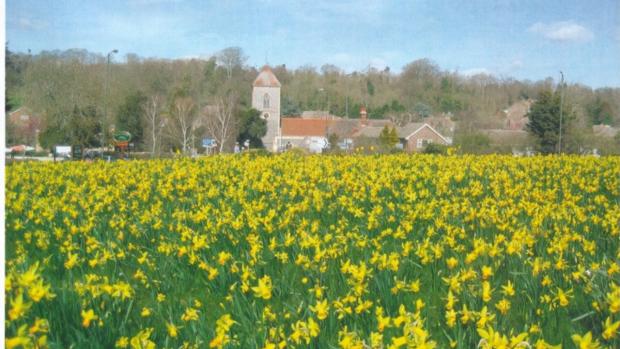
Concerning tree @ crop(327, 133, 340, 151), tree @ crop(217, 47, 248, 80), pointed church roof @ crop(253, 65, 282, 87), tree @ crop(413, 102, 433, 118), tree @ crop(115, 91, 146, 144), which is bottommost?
tree @ crop(327, 133, 340, 151)

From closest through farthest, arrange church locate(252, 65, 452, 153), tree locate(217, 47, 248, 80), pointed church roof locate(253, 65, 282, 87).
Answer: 1. tree locate(217, 47, 248, 80)
2. pointed church roof locate(253, 65, 282, 87)
3. church locate(252, 65, 452, 153)

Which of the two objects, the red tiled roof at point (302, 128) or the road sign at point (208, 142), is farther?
the red tiled roof at point (302, 128)

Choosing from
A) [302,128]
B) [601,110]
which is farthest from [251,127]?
[302,128]

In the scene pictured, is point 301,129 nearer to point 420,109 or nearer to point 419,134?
point 419,134

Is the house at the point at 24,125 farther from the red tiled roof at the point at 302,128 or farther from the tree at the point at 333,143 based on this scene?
the red tiled roof at the point at 302,128

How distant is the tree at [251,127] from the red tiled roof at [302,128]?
2895 cm

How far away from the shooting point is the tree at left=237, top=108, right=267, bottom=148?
18.5m

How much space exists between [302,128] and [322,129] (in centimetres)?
264

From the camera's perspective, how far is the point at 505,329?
7.78 feet

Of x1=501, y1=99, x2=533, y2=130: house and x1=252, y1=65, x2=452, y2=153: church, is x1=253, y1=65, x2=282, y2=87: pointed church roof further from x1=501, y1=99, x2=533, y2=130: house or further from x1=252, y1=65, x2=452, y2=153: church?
x1=501, y1=99, x2=533, y2=130: house

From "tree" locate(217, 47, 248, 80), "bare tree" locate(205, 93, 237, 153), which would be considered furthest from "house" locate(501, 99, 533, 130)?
"bare tree" locate(205, 93, 237, 153)

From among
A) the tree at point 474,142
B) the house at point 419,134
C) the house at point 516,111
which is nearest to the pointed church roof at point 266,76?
the house at point 516,111

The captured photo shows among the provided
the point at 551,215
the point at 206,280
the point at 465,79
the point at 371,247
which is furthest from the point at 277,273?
the point at 465,79

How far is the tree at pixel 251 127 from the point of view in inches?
730
